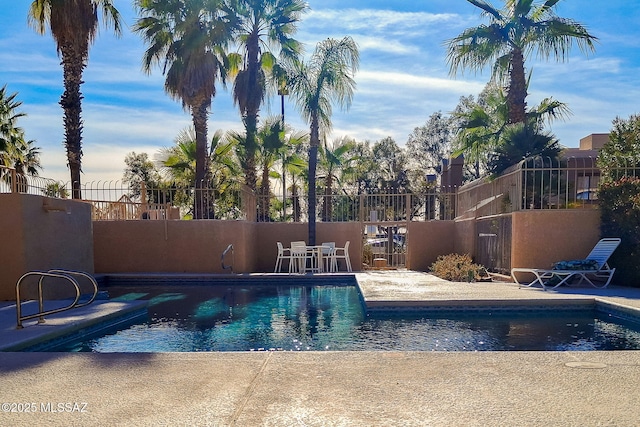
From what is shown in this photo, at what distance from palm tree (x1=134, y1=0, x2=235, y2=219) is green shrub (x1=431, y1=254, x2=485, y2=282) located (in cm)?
666

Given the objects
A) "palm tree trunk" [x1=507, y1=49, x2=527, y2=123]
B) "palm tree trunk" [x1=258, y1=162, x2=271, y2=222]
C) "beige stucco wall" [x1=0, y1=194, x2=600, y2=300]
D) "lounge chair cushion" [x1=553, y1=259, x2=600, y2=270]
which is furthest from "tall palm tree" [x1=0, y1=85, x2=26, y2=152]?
"lounge chair cushion" [x1=553, y1=259, x2=600, y2=270]

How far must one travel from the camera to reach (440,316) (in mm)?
7109

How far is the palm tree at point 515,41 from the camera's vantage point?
36.9ft

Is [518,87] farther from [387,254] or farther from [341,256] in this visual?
[341,256]

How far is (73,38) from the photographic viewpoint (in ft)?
40.7

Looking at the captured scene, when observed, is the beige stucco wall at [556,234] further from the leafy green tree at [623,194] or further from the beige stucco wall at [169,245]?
the beige stucco wall at [169,245]

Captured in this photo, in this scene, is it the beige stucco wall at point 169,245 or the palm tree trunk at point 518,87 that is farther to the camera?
the beige stucco wall at point 169,245

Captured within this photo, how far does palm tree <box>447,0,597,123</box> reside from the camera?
36.9ft

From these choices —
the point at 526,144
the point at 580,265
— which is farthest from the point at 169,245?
the point at 580,265

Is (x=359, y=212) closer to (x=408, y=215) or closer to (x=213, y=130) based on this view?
(x=408, y=215)

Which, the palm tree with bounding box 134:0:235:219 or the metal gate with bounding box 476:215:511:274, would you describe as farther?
the palm tree with bounding box 134:0:235:219

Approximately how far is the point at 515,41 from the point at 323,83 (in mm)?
5119

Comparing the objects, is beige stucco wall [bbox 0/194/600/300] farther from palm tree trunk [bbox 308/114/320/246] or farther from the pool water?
the pool water

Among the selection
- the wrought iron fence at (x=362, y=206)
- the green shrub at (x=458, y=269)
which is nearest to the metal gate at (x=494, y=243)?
the green shrub at (x=458, y=269)
